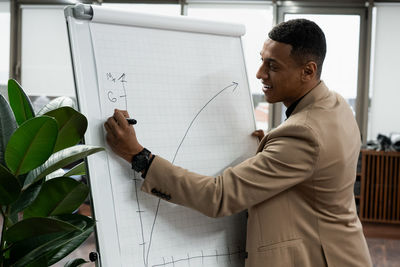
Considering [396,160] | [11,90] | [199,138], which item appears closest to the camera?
[11,90]

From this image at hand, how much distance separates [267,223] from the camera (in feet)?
4.56

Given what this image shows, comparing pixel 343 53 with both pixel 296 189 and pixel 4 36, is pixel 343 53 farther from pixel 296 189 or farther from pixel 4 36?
pixel 296 189

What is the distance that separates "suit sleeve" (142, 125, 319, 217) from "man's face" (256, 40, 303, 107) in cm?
15

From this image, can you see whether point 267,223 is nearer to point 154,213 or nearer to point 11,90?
point 154,213

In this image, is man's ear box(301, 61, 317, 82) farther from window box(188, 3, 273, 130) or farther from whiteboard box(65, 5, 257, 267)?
window box(188, 3, 273, 130)

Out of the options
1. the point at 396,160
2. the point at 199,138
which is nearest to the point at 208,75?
the point at 199,138

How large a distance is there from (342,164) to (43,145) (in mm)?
789

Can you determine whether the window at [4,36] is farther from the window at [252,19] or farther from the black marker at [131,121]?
the black marker at [131,121]

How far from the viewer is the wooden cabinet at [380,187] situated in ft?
16.8

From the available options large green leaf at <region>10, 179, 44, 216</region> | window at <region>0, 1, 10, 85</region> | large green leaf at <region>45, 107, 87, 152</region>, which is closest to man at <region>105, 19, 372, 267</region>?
large green leaf at <region>45, 107, 87, 152</region>

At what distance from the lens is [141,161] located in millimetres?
1288

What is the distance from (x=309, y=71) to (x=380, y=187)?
4154mm

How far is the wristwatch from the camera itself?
4.22 feet

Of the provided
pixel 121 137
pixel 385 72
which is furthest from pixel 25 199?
pixel 385 72
